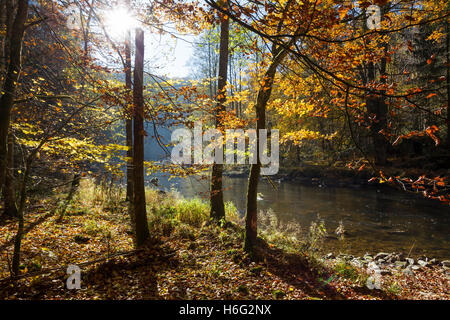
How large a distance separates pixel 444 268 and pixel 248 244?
16.1 ft

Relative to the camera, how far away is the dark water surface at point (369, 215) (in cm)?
722

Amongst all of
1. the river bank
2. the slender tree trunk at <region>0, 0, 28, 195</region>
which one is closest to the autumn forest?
the slender tree trunk at <region>0, 0, 28, 195</region>

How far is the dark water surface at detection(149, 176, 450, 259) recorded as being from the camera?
23.7 ft

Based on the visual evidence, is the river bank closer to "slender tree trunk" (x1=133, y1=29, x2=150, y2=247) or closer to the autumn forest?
the autumn forest

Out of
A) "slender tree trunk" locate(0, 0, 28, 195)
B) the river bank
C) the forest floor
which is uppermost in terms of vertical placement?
"slender tree trunk" locate(0, 0, 28, 195)

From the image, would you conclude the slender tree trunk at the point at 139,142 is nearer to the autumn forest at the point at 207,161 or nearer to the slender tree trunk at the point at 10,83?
the autumn forest at the point at 207,161

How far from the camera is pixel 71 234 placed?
5613mm

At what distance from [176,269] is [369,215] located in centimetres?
895

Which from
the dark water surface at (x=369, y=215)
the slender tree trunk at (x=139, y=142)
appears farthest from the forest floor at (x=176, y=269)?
the dark water surface at (x=369, y=215)

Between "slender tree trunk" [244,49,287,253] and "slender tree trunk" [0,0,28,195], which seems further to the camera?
"slender tree trunk" [244,49,287,253]

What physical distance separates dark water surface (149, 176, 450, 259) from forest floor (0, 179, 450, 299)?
152 cm

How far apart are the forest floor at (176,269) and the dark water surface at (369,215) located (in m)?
1.52
